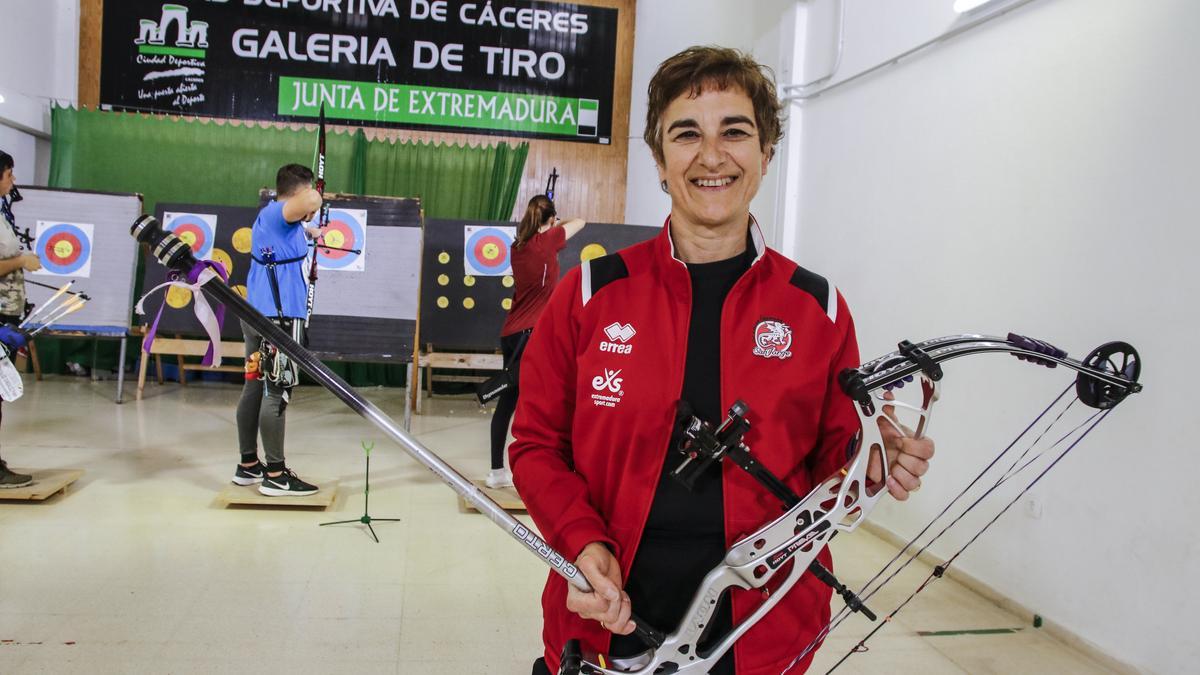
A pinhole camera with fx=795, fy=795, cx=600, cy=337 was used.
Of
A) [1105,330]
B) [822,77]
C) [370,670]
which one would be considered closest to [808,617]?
[370,670]

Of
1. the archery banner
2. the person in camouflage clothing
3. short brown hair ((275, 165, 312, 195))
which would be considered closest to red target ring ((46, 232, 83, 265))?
the archery banner

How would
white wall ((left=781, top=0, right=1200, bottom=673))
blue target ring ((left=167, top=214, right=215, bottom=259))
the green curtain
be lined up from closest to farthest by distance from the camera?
1. white wall ((left=781, top=0, right=1200, bottom=673))
2. blue target ring ((left=167, top=214, right=215, bottom=259))
3. the green curtain

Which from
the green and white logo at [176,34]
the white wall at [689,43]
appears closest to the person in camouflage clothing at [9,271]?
the white wall at [689,43]

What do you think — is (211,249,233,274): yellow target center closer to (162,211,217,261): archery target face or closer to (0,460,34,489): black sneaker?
(162,211,217,261): archery target face

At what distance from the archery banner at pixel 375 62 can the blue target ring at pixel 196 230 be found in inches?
49.0

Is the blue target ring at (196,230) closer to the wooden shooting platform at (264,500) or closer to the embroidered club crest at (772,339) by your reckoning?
the wooden shooting platform at (264,500)

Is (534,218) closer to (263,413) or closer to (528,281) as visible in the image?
(528,281)

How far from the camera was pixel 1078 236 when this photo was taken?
2322 mm

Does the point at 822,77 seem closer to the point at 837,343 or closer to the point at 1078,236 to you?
the point at 1078,236

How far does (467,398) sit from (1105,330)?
18.0 feet

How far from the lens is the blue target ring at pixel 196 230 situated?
6.35m

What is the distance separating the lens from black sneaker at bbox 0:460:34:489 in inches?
125

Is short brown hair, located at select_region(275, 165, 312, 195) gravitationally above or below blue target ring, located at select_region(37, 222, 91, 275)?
above

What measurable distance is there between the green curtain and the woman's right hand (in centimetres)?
651
